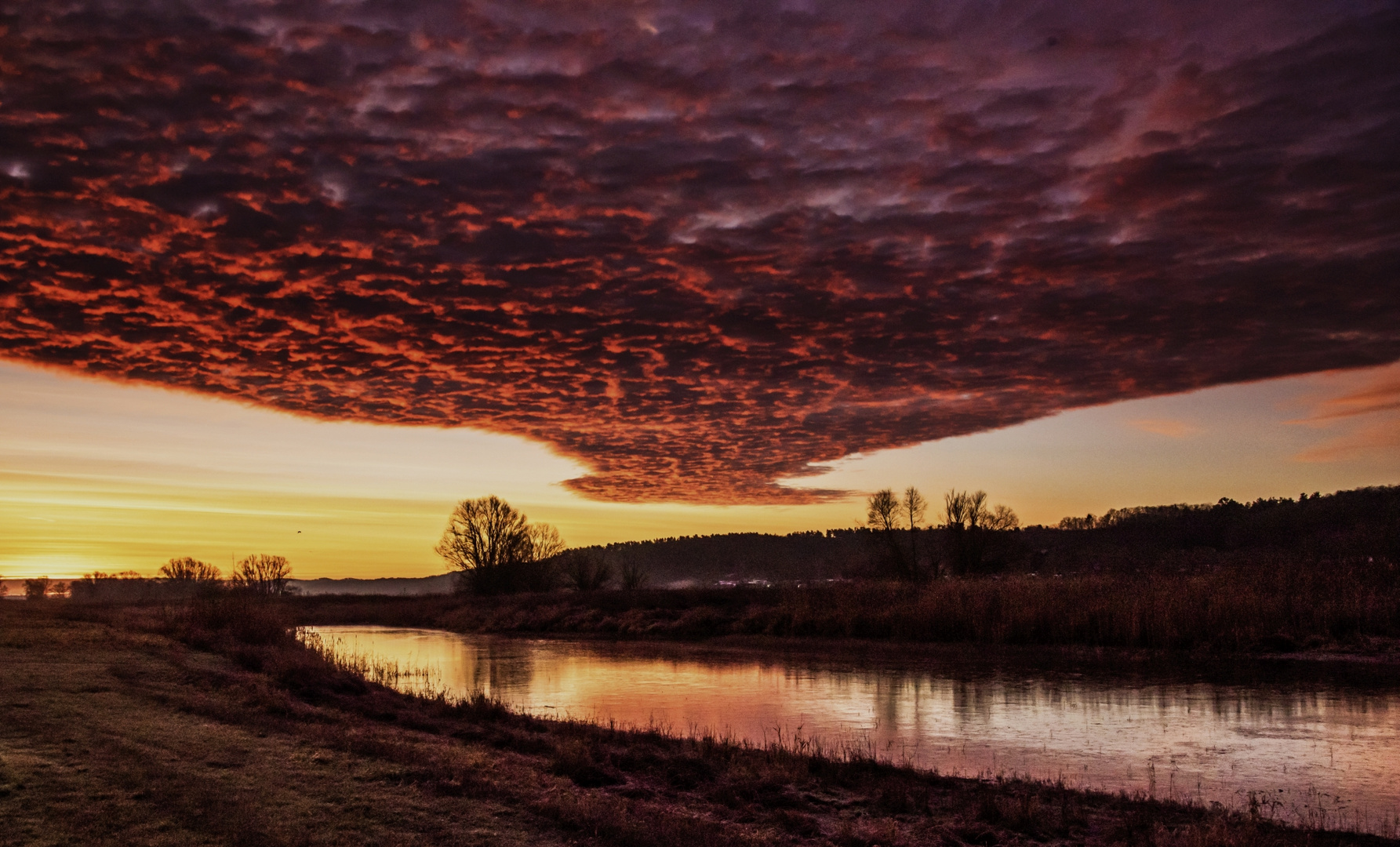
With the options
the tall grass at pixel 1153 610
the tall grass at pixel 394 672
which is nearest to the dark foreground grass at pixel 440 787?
the tall grass at pixel 394 672

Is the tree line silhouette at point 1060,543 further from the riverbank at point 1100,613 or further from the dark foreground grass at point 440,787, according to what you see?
the dark foreground grass at point 440,787

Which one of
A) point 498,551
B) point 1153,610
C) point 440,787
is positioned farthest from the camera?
point 498,551

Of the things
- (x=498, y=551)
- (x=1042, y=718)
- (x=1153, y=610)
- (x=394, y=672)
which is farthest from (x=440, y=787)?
(x=498, y=551)

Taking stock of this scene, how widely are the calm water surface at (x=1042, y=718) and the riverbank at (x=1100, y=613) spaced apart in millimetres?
5325

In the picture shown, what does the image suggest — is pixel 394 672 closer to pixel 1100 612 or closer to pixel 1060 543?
pixel 1100 612

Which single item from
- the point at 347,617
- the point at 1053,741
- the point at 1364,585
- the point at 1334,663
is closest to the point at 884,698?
the point at 1053,741

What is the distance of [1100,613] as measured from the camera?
1265 inches

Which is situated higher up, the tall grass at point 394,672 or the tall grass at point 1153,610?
the tall grass at point 1153,610

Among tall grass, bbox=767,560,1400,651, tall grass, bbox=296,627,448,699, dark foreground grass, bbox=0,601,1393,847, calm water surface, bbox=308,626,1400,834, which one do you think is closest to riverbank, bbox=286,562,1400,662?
tall grass, bbox=767,560,1400,651

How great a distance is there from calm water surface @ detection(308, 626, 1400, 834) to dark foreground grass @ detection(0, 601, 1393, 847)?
78.9 inches

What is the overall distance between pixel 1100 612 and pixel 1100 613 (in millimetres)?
60

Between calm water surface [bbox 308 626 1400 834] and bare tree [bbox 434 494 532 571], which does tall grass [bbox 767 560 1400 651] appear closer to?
calm water surface [bbox 308 626 1400 834]

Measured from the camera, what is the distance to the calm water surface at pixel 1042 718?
518 inches

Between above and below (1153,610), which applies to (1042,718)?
below
